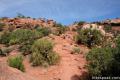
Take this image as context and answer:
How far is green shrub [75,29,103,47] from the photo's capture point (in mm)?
19109

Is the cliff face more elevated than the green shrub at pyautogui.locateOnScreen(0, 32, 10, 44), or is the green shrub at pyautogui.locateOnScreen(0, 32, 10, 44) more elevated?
the cliff face

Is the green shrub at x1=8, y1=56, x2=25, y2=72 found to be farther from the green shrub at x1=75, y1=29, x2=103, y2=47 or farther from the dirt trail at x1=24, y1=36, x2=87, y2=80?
the green shrub at x1=75, y1=29, x2=103, y2=47

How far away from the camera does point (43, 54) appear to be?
16.5m

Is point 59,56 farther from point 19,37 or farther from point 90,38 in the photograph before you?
point 19,37

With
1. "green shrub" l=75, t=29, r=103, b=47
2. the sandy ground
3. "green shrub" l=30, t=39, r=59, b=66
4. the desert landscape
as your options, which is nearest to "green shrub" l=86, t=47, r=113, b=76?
the desert landscape

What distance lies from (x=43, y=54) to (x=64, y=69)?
1693 mm

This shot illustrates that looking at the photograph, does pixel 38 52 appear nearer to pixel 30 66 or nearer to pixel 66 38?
pixel 30 66

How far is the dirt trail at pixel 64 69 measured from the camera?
14867 millimetres

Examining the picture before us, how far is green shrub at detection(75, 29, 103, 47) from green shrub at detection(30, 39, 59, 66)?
10.2ft

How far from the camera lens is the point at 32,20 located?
32406mm

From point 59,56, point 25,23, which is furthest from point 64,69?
point 25,23

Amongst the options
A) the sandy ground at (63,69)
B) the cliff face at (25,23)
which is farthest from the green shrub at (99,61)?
the cliff face at (25,23)

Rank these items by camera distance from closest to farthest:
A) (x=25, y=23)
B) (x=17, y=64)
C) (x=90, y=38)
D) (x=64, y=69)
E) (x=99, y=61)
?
(x=99, y=61)
(x=17, y=64)
(x=64, y=69)
(x=90, y=38)
(x=25, y=23)

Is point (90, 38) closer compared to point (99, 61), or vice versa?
point (99, 61)
